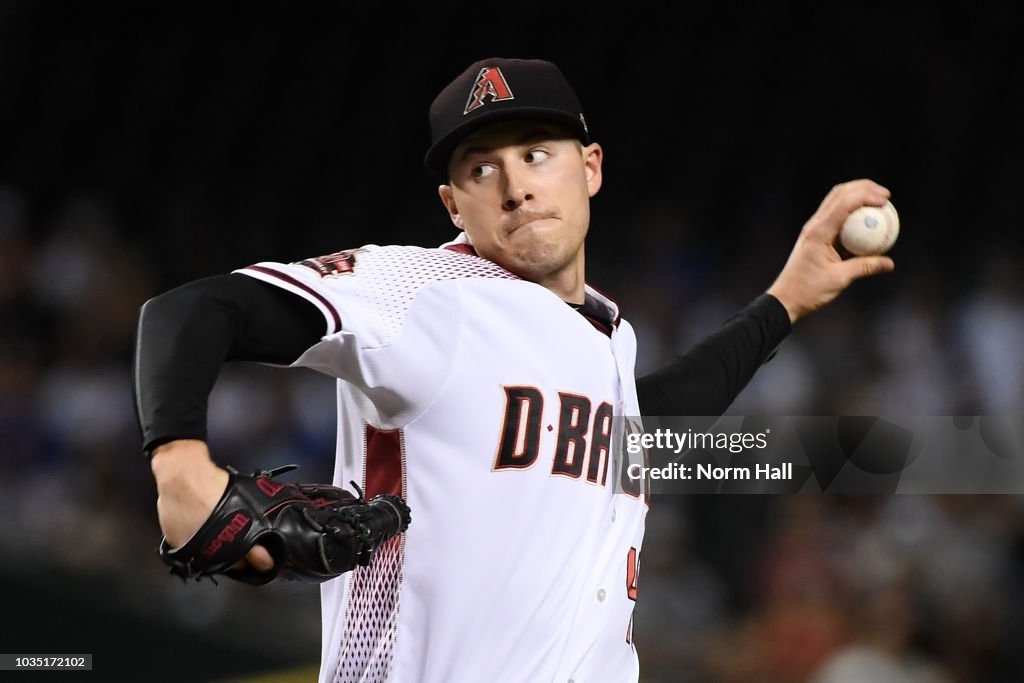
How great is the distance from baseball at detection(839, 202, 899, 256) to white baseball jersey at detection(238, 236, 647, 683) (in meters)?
1.01

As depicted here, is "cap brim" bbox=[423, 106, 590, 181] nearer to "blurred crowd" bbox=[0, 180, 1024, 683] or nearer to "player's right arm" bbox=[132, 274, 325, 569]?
"player's right arm" bbox=[132, 274, 325, 569]

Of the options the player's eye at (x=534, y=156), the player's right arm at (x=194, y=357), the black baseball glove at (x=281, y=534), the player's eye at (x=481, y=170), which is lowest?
the black baseball glove at (x=281, y=534)

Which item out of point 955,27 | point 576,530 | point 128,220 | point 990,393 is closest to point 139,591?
point 128,220

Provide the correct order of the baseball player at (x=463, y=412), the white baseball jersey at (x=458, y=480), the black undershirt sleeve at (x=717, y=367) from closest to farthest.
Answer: the baseball player at (x=463, y=412)
the white baseball jersey at (x=458, y=480)
the black undershirt sleeve at (x=717, y=367)

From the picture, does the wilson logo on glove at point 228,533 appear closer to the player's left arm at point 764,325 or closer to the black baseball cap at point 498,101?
the black baseball cap at point 498,101

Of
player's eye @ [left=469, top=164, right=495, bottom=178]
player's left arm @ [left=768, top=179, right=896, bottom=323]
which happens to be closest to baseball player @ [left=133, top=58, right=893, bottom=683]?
player's eye @ [left=469, top=164, right=495, bottom=178]

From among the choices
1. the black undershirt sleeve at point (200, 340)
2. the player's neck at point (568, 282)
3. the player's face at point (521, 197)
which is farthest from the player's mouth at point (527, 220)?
the black undershirt sleeve at point (200, 340)

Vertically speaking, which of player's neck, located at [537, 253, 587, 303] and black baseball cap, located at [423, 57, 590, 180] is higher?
black baseball cap, located at [423, 57, 590, 180]

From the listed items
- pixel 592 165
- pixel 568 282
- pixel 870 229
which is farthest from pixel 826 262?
pixel 568 282

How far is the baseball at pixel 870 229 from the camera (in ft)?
7.59

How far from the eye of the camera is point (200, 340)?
4.16 ft

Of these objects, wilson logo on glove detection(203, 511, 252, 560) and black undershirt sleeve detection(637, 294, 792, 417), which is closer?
wilson logo on glove detection(203, 511, 252, 560)

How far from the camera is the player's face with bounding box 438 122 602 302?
1790 millimetres

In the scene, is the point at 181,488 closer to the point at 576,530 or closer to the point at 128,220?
the point at 576,530
